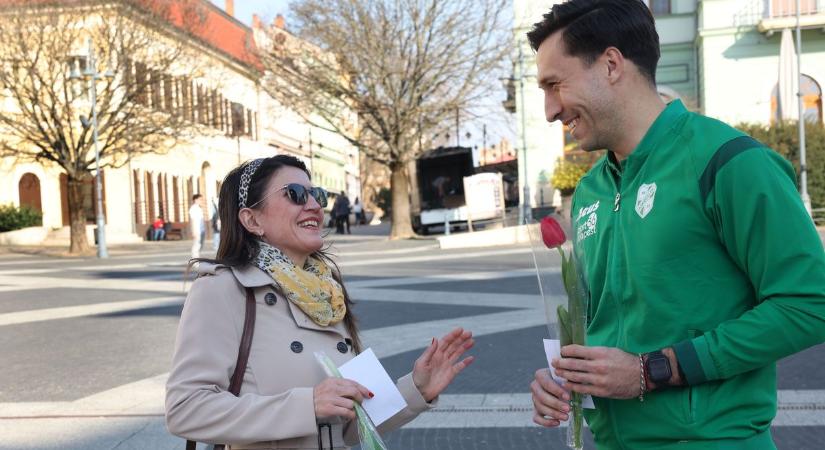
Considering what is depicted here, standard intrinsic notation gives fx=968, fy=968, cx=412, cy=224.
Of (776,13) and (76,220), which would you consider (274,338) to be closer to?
(76,220)

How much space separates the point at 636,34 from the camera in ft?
7.43

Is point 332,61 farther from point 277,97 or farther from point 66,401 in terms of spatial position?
point 66,401

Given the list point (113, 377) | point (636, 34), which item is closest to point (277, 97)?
point (113, 377)

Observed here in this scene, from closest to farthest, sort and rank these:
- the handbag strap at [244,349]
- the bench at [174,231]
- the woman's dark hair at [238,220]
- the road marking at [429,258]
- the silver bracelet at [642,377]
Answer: the silver bracelet at [642,377] → the handbag strap at [244,349] → the woman's dark hair at [238,220] → the road marking at [429,258] → the bench at [174,231]

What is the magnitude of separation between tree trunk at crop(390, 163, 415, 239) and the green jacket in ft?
99.8

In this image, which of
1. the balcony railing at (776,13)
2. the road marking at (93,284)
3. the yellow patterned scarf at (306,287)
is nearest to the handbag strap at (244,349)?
the yellow patterned scarf at (306,287)

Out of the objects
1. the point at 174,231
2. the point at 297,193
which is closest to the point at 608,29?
the point at 297,193

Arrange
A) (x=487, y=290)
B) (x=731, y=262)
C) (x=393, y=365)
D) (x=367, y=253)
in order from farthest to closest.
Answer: (x=367, y=253)
(x=487, y=290)
(x=393, y=365)
(x=731, y=262)

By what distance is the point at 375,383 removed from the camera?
263cm

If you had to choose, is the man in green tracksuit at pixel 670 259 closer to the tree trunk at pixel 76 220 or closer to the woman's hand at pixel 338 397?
the woman's hand at pixel 338 397

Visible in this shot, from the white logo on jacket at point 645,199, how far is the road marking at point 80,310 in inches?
441

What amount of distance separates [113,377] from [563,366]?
21.7 feet

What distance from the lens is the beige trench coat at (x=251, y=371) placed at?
102 inches

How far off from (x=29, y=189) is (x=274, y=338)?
146 ft
